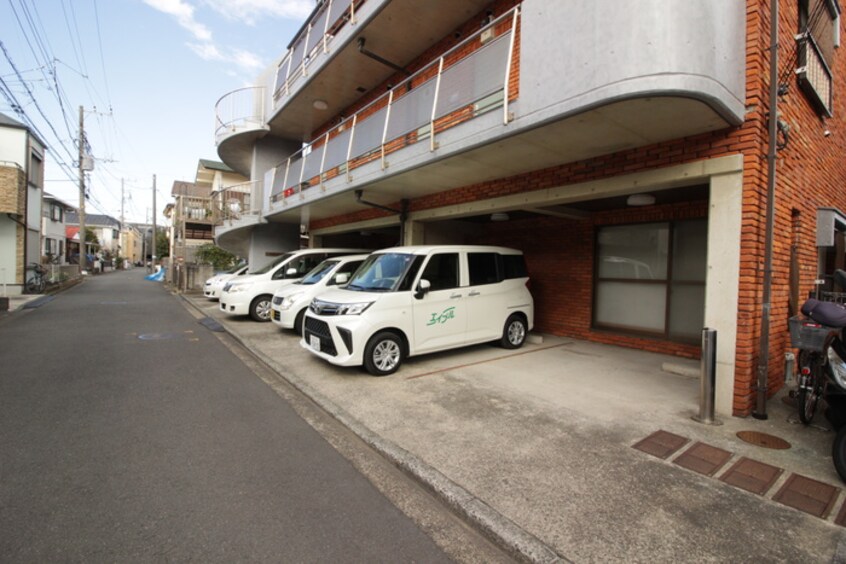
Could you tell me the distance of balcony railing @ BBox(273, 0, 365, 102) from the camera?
392 inches

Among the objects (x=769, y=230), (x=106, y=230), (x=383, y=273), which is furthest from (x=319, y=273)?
(x=106, y=230)

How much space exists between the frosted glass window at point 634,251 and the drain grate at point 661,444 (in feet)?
14.4

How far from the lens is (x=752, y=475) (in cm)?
321

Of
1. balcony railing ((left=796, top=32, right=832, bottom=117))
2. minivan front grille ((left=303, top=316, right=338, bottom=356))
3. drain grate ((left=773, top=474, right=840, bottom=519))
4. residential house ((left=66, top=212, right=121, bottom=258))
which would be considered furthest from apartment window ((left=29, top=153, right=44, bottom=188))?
residential house ((left=66, top=212, right=121, bottom=258))

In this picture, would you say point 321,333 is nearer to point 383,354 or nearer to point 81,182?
point 383,354

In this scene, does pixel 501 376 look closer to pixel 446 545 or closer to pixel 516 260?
pixel 516 260

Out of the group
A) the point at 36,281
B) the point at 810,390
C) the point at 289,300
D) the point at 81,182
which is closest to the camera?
the point at 810,390

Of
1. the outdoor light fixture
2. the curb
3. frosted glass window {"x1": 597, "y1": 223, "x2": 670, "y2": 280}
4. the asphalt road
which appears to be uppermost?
the outdoor light fixture

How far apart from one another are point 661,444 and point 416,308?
11.6ft

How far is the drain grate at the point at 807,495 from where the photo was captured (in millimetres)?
2779

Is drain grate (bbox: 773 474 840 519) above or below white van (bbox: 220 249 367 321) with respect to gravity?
below

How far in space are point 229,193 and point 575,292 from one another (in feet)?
50.0

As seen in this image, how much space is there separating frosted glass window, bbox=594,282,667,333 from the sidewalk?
1.57 meters

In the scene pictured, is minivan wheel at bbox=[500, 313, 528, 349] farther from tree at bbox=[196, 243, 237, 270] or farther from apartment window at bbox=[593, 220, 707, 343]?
tree at bbox=[196, 243, 237, 270]
